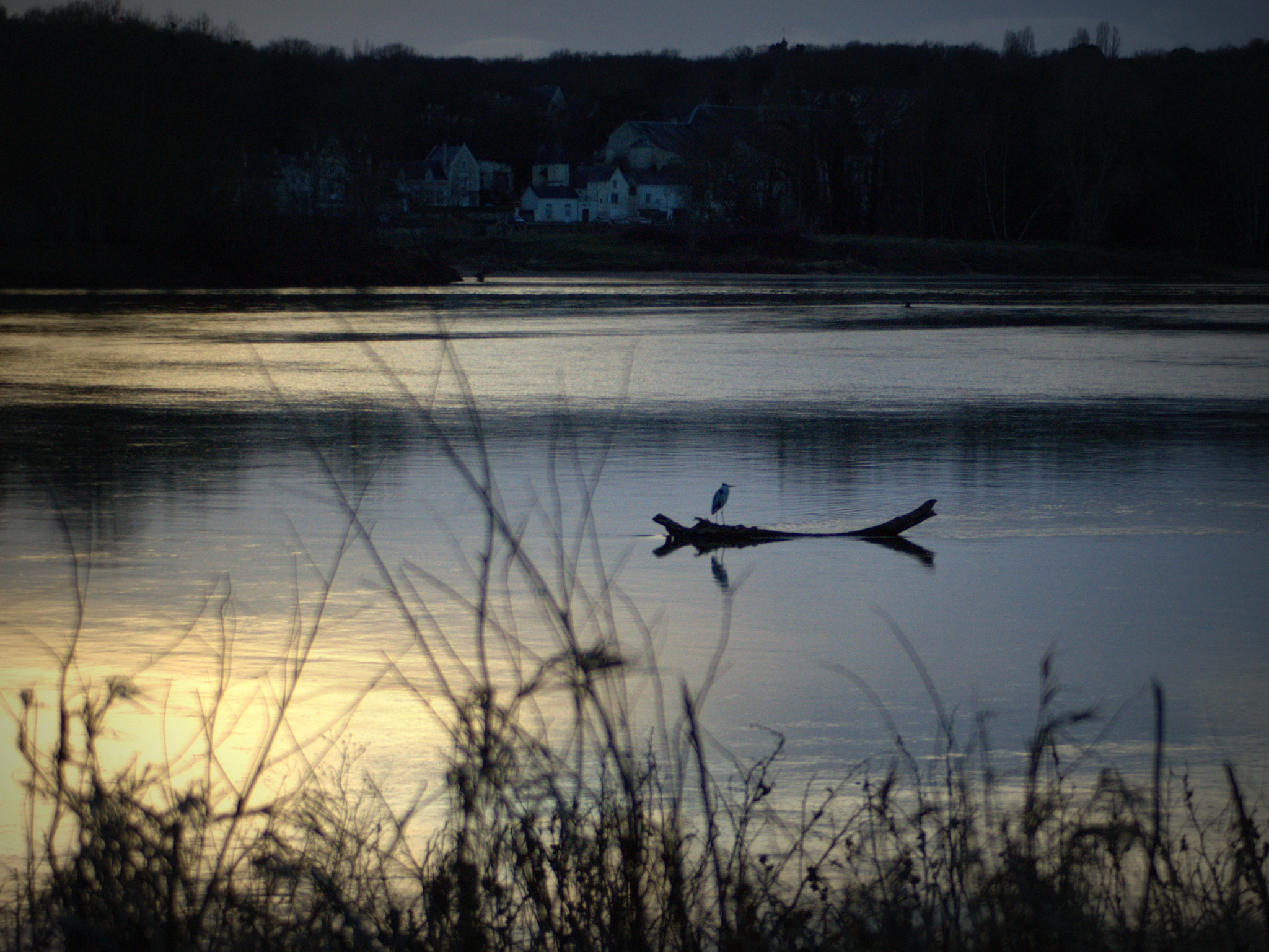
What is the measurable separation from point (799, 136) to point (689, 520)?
237 feet

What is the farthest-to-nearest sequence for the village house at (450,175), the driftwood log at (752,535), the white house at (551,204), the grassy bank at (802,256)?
the white house at (551,204) → the village house at (450,175) → the grassy bank at (802,256) → the driftwood log at (752,535)

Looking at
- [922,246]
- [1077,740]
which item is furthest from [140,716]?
[922,246]

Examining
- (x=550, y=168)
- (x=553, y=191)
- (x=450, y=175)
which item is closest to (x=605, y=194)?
(x=553, y=191)

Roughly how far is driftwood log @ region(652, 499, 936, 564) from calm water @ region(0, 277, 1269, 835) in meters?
0.16

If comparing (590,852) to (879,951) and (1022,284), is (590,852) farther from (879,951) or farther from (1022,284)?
(1022,284)

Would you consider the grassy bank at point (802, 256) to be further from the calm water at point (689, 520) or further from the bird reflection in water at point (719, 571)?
the bird reflection in water at point (719, 571)

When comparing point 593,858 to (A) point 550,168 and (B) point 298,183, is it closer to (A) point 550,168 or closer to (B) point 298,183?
(B) point 298,183

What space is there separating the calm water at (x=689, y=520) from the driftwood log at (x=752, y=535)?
161 mm

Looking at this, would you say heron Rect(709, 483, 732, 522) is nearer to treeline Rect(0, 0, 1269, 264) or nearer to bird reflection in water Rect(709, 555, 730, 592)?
bird reflection in water Rect(709, 555, 730, 592)

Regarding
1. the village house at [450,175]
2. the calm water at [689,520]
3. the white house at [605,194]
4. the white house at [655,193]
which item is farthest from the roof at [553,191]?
the calm water at [689,520]

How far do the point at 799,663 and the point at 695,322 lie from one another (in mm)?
27014

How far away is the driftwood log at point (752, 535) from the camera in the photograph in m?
10.5

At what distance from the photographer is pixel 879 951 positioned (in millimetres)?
3285

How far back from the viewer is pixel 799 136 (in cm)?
8081
